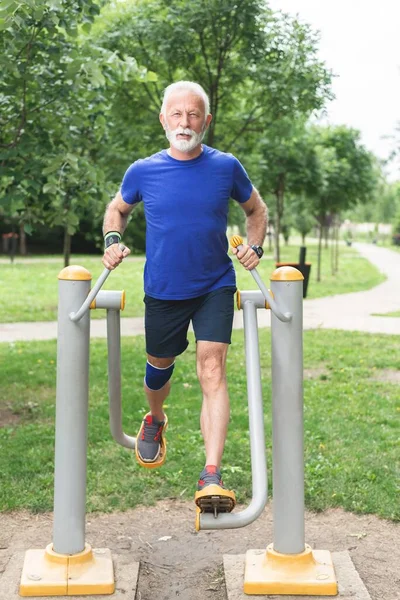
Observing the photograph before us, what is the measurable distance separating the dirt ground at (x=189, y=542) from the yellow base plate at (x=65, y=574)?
22cm

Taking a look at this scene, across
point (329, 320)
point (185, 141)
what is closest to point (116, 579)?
point (185, 141)

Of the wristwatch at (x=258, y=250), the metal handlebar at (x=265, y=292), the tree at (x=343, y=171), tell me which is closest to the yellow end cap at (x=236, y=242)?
the metal handlebar at (x=265, y=292)

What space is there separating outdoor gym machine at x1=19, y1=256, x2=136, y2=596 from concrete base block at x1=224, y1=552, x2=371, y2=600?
1.54ft

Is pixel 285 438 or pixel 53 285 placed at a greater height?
pixel 285 438

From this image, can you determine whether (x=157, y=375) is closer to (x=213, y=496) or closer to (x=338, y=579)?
(x=213, y=496)

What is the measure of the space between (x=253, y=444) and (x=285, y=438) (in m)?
0.20

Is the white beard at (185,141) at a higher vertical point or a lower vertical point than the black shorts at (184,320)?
higher

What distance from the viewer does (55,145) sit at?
19.2ft

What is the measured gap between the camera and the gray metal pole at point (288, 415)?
3.16 meters

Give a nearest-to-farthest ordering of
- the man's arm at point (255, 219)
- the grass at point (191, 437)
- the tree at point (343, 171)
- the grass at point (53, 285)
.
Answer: the man's arm at point (255, 219)
the grass at point (191, 437)
the grass at point (53, 285)
the tree at point (343, 171)

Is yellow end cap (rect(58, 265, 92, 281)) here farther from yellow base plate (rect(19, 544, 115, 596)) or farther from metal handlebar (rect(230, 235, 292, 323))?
yellow base plate (rect(19, 544, 115, 596))

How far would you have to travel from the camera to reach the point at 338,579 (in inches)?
128

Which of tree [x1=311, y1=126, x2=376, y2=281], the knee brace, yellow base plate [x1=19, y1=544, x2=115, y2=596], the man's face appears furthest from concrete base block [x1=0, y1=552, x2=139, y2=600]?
tree [x1=311, y1=126, x2=376, y2=281]

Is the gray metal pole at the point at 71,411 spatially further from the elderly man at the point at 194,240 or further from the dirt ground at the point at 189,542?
the dirt ground at the point at 189,542
